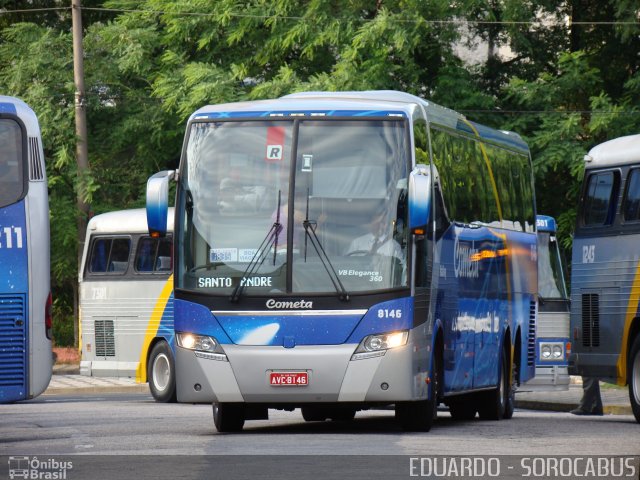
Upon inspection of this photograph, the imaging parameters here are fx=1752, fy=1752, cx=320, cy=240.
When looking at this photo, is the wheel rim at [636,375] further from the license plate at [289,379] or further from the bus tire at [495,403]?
the license plate at [289,379]

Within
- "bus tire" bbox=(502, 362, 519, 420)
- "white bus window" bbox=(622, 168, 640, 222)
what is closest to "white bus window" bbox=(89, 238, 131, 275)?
"bus tire" bbox=(502, 362, 519, 420)

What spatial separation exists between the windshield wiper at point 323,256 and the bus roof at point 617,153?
650 cm

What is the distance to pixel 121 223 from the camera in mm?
30219

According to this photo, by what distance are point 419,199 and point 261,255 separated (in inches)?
67.1

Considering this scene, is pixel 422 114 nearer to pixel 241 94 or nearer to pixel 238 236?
pixel 238 236

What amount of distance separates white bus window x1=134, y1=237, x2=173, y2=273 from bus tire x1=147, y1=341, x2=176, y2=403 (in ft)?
4.42

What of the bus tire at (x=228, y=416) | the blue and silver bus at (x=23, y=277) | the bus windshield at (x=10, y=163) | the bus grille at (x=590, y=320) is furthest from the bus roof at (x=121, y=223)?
the blue and silver bus at (x=23, y=277)

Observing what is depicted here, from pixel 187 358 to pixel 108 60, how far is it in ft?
80.2

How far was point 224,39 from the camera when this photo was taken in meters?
40.6

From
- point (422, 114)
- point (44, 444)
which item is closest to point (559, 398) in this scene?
point (422, 114)

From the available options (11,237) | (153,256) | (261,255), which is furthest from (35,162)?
(153,256)

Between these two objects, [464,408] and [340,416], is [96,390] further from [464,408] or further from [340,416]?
[340,416]

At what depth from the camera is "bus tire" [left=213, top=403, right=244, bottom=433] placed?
61.1 ft

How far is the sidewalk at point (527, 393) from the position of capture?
27.5 m
